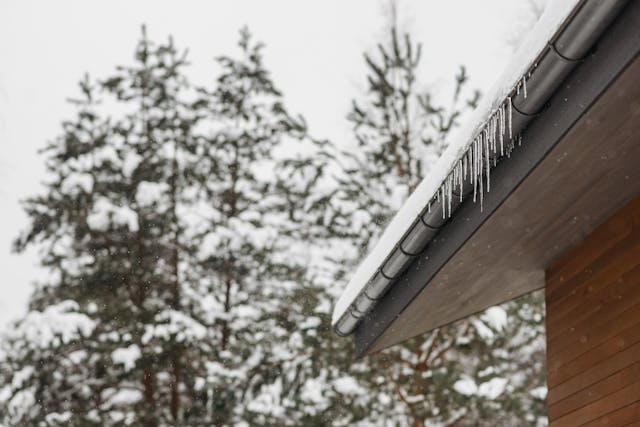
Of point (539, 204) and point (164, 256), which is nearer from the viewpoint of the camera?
point (539, 204)

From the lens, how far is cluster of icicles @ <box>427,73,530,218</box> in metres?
2.38

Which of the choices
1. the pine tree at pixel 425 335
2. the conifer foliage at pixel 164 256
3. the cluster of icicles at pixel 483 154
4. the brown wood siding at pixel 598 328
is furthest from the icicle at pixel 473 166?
the conifer foliage at pixel 164 256

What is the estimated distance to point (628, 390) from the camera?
9.93 ft

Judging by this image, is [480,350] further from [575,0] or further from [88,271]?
[575,0]

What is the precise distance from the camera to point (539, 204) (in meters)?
2.98

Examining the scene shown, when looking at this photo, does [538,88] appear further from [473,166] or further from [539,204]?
[539,204]

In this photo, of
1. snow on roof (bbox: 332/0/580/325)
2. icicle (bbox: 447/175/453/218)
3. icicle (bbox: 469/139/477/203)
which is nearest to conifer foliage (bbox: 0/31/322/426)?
snow on roof (bbox: 332/0/580/325)

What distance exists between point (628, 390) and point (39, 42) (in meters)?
118

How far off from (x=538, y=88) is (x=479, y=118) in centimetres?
31

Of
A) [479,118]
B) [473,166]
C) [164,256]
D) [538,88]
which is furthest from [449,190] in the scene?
[164,256]

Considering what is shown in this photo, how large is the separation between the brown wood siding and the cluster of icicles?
0.72m

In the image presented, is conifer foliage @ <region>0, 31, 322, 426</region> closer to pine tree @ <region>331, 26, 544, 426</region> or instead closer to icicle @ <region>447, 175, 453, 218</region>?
pine tree @ <region>331, 26, 544, 426</region>

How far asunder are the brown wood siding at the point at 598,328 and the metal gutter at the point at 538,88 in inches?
28.3

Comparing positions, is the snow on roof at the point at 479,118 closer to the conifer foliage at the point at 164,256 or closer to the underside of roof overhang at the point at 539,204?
the underside of roof overhang at the point at 539,204
